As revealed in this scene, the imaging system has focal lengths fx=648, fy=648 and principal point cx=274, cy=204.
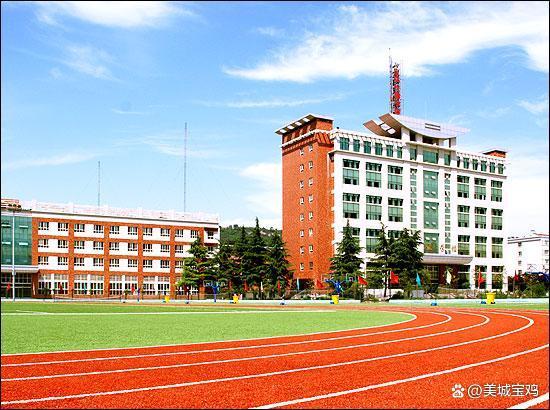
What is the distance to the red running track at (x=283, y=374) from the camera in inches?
319

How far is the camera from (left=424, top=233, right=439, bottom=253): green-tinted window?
75.0 meters

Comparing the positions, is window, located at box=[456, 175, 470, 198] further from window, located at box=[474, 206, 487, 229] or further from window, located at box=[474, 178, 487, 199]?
window, located at box=[474, 206, 487, 229]

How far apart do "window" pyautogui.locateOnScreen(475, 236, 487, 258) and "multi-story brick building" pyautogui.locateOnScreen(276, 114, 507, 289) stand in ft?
0.41

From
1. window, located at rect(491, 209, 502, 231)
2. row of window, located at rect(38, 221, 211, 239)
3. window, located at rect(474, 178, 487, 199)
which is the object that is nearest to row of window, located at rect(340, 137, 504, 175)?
window, located at rect(474, 178, 487, 199)

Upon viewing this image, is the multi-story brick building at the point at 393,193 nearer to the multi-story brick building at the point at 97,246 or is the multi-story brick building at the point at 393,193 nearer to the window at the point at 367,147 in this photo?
the window at the point at 367,147

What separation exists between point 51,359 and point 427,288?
51413mm

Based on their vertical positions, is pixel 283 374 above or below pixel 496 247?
below

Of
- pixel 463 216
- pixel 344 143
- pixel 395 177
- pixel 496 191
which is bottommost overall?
pixel 463 216

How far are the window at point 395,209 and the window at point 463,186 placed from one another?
935 centimetres

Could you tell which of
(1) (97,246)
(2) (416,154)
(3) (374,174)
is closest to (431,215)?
(2) (416,154)

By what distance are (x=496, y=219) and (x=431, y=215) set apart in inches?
442

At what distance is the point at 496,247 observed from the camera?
81.6m

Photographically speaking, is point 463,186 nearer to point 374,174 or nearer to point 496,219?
point 496,219

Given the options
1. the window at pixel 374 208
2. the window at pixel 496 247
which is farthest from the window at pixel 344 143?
the window at pixel 496 247
